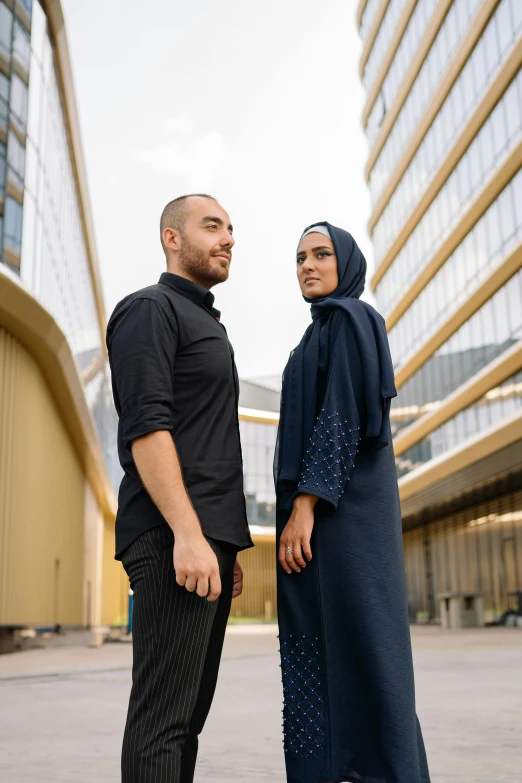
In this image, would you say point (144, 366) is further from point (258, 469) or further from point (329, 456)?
point (258, 469)

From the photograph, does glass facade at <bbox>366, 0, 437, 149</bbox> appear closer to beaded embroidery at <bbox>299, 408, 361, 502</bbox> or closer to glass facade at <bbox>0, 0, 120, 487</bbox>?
glass facade at <bbox>0, 0, 120, 487</bbox>

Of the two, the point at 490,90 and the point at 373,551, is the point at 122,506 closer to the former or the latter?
the point at 373,551

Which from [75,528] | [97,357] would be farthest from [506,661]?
[97,357]

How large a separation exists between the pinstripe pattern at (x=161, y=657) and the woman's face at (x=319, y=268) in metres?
1.06

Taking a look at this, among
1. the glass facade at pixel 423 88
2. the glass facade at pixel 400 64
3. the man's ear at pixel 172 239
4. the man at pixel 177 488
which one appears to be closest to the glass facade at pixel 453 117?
the glass facade at pixel 423 88

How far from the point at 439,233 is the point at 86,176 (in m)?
13.2

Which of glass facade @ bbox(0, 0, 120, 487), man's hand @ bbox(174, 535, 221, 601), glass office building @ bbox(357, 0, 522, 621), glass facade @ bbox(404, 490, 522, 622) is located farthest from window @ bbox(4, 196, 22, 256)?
glass facade @ bbox(404, 490, 522, 622)

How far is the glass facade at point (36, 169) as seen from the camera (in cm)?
1748

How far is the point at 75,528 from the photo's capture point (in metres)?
28.2

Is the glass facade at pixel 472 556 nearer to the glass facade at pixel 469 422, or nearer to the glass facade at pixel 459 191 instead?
the glass facade at pixel 469 422

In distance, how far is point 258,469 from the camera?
2114 inches

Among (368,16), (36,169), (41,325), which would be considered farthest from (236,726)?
(368,16)

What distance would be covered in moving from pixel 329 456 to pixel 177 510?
64 cm

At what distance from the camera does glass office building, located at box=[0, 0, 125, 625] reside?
1750 centimetres
